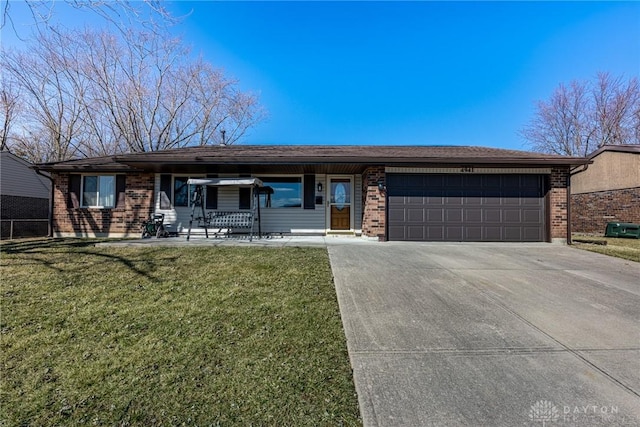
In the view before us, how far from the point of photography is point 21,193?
1512cm

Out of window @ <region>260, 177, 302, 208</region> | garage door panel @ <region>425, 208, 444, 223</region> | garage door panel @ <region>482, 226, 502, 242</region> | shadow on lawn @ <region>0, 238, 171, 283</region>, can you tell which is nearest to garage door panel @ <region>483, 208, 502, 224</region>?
garage door panel @ <region>482, 226, 502, 242</region>

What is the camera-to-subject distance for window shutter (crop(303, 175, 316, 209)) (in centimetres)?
982

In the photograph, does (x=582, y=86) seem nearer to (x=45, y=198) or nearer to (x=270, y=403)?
(x=270, y=403)

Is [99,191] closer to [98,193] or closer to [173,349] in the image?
[98,193]

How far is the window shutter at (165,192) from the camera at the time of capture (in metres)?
9.70

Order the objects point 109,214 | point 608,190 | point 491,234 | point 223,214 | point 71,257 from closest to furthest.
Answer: point 71,257, point 491,234, point 223,214, point 109,214, point 608,190

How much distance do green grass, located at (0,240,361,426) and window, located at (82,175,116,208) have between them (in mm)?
5563

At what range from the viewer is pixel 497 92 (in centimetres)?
1571

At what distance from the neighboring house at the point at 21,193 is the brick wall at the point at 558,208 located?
1977 centimetres

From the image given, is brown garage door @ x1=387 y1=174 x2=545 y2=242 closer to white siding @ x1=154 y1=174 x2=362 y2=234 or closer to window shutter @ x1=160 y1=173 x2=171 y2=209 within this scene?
white siding @ x1=154 y1=174 x2=362 y2=234

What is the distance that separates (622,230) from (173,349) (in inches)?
620

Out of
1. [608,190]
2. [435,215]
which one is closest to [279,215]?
[435,215]

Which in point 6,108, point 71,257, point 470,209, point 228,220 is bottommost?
point 71,257

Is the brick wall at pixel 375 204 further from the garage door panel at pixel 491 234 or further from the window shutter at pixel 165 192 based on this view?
the window shutter at pixel 165 192
